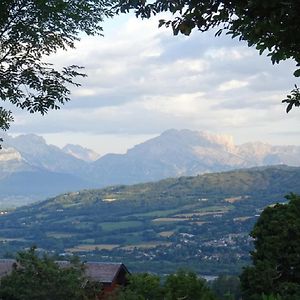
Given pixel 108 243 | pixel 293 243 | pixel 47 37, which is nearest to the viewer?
pixel 47 37

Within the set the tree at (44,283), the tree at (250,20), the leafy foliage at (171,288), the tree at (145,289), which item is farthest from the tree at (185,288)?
the tree at (250,20)

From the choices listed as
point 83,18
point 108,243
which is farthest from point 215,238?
point 83,18

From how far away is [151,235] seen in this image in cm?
19975

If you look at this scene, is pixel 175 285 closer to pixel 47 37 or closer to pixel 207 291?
pixel 207 291

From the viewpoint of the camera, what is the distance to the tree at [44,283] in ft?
101

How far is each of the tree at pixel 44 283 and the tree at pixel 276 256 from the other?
28.0 feet

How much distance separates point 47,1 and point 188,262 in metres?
144

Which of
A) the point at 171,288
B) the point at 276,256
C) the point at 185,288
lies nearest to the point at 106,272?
the point at 276,256

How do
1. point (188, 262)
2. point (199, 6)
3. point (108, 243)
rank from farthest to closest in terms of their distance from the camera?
point (108, 243) → point (188, 262) → point (199, 6)

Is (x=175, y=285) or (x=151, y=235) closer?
(x=175, y=285)

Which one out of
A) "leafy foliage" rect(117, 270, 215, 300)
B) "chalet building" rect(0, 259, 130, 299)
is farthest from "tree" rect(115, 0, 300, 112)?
"chalet building" rect(0, 259, 130, 299)

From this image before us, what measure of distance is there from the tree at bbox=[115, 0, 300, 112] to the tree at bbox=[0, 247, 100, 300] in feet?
79.0

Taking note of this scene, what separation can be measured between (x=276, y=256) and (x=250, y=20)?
24.0 m

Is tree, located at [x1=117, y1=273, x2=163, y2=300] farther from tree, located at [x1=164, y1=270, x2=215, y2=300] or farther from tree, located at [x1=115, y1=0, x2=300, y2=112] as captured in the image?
tree, located at [x1=115, y1=0, x2=300, y2=112]
